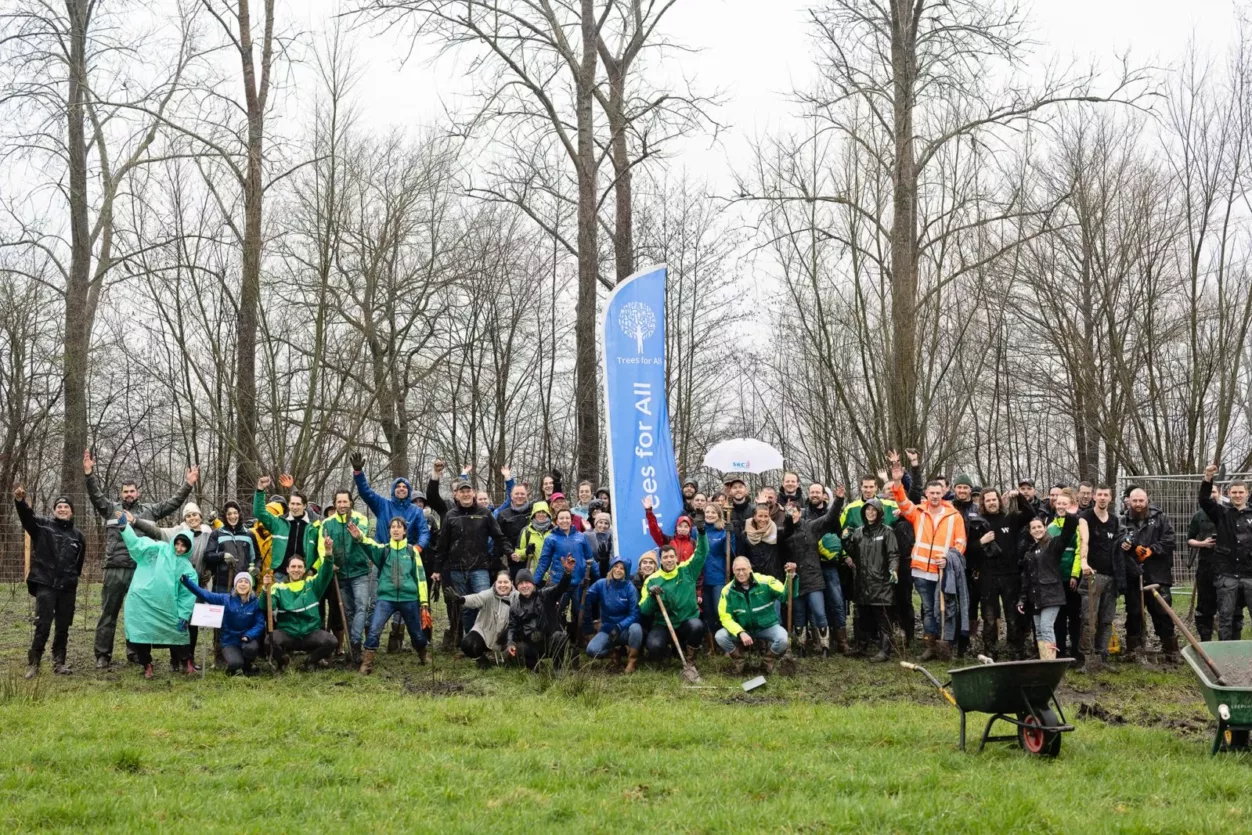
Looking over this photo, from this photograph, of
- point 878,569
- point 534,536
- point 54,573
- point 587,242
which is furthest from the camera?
point 587,242

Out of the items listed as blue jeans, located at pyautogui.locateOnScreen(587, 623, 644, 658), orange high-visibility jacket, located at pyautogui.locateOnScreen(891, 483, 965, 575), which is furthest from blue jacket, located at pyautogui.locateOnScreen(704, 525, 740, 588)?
orange high-visibility jacket, located at pyautogui.locateOnScreen(891, 483, 965, 575)

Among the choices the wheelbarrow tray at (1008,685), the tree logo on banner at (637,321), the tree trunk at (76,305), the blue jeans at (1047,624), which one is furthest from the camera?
the tree trunk at (76,305)

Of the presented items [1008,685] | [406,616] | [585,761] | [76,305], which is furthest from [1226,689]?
[76,305]

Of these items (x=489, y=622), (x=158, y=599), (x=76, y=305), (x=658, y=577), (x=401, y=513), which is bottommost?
(x=489, y=622)

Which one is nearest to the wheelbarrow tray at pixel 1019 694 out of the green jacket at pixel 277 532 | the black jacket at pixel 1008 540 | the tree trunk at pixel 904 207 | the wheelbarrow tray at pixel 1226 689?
the wheelbarrow tray at pixel 1226 689

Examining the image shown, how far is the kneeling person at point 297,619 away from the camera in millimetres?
11367

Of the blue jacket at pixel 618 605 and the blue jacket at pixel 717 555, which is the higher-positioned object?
the blue jacket at pixel 717 555

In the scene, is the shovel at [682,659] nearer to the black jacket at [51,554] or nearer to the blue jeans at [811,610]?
the blue jeans at [811,610]

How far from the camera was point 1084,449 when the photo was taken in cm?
2697

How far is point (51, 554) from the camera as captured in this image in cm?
1117

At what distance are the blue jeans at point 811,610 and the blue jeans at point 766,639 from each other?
3.13 feet

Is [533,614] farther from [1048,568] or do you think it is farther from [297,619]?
[1048,568]

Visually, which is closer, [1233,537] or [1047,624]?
[1047,624]

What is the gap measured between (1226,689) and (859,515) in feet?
19.0
